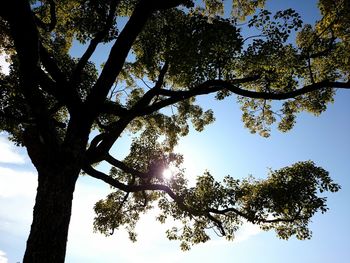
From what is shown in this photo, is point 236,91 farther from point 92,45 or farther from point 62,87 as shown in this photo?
point 62,87

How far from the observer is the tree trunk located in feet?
27.3

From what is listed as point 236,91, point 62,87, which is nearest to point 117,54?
point 62,87

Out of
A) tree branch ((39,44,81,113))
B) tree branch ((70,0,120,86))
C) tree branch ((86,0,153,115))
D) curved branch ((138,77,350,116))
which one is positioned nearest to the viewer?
tree branch ((86,0,153,115))

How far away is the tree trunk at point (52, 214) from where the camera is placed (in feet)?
27.3

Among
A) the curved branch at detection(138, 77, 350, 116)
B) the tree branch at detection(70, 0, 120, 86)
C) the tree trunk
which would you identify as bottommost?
the tree trunk

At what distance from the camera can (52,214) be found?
884 cm

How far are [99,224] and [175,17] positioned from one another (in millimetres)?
11121

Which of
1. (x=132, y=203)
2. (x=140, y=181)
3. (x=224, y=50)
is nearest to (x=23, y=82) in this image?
(x=224, y=50)

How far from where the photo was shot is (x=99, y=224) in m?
17.9

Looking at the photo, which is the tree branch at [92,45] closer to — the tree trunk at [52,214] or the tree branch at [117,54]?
the tree branch at [117,54]

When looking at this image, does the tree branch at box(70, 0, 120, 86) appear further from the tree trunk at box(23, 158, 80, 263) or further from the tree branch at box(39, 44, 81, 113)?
the tree trunk at box(23, 158, 80, 263)

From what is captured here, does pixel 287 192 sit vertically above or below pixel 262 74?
below

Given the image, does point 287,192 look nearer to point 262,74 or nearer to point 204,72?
point 262,74

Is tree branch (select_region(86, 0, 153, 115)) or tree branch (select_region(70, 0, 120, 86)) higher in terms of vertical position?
tree branch (select_region(70, 0, 120, 86))
